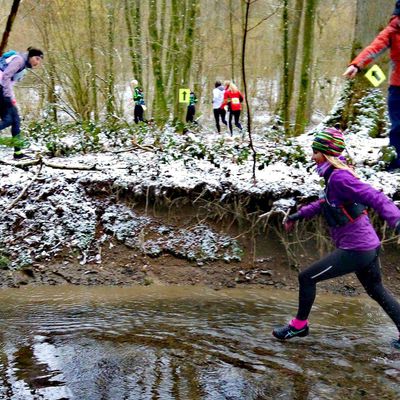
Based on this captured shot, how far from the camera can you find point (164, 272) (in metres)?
7.76

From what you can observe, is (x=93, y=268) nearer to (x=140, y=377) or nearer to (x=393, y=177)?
(x=140, y=377)

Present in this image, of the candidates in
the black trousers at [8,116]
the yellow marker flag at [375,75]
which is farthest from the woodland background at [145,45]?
the yellow marker flag at [375,75]

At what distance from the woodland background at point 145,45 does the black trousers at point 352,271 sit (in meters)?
7.29

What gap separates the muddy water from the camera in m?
3.95

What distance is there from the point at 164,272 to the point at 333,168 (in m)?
4.08

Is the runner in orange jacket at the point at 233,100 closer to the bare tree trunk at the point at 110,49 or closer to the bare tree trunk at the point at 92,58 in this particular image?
the bare tree trunk at the point at 110,49

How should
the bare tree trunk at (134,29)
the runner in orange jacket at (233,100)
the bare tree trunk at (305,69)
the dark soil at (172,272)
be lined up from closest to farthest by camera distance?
1. the dark soil at (172,272)
2. the bare tree trunk at (305,69)
3. the runner in orange jacket at (233,100)
4. the bare tree trunk at (134,29)

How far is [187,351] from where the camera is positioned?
4.70 metres

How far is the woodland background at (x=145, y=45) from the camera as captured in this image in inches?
548

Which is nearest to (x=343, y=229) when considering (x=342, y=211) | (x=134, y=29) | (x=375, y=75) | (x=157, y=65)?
(x=342, y=211)

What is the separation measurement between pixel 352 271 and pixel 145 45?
14195mm

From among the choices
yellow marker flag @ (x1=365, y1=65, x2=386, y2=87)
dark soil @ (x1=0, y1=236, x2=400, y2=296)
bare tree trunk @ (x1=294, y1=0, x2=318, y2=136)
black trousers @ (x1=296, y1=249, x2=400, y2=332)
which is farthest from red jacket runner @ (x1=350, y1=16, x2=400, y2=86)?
bare tree trunk @ (x1=294, y1=0, x2=318, y2=136)

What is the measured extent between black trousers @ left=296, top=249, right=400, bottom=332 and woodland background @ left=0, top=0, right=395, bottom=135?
7.29 m

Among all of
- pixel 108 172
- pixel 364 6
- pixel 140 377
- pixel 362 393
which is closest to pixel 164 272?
pixel 108 172
